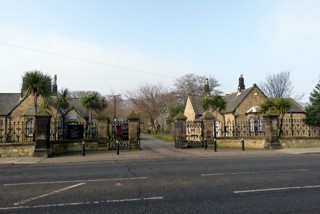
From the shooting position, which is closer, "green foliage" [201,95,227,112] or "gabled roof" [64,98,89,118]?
"green foliage" [201,95,227,112]

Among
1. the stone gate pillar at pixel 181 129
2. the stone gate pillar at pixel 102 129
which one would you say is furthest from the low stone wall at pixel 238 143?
the stone gate pillar at pixel 102 129

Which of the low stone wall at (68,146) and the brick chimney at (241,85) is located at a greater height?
the brick chimney at (241,85)

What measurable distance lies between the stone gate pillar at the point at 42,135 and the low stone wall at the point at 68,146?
3.16 feet

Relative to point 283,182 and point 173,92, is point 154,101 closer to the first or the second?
point 173,92

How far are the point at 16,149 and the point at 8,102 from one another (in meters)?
26.0

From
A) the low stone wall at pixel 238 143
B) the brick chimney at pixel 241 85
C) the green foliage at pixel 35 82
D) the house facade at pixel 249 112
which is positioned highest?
the brick chimney at pixel 241 85

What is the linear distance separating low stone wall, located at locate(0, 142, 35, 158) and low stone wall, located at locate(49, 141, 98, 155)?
4.38 feet

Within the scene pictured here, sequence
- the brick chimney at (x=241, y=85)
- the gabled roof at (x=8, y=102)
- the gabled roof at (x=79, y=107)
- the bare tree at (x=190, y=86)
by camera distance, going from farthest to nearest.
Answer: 1. the bare tree at (x=190, y=86)
2. the gabled roof at (x=79, y=107)
3. the brick chimney at (x=241, y=85)
4. the gabled roof at (x=8, y=102)

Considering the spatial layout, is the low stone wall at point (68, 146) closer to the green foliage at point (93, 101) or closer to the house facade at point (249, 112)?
the green foliage at point (93, 101)

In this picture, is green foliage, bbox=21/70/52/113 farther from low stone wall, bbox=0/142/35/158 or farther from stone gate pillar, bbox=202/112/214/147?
stone gate pillar, bbox=202/112/214/147

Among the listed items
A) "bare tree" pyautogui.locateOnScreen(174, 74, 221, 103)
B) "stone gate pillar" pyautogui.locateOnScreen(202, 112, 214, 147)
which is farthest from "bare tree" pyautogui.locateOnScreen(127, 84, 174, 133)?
"stone gate pillar" pyautogui.locateOnScreen(202, 112, 214, 147)

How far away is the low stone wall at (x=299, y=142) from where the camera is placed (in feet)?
69.1

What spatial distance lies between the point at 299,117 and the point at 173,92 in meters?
36.3

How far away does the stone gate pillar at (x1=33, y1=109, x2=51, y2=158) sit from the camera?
16.8 m
